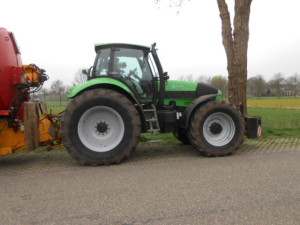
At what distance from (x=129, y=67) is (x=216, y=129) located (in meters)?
2.15

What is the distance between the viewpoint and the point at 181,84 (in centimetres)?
590

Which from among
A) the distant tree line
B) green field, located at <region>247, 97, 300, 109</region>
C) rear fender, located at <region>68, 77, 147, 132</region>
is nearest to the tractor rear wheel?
rear fender, located at <region>68, 77, 147, 132</region>

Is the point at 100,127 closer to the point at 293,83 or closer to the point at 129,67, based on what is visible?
the point at 129,67

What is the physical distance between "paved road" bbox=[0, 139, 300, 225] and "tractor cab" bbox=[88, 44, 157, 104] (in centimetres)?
137

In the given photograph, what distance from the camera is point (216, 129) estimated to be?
5.42m

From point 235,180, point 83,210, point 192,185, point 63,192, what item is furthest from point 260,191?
point 63,192

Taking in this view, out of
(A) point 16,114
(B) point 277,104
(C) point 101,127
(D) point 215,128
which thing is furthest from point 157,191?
(B) point 277,104

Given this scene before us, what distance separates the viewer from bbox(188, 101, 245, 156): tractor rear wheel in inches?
204

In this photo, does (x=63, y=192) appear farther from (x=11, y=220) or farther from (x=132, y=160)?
(x=132, y=160)

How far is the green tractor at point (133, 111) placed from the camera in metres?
4.75

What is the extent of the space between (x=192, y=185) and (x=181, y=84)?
288cm

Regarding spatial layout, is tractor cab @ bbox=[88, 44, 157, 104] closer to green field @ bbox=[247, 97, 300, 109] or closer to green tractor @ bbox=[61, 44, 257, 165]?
green tractor @ bbox=[61, 44, 257, 165]

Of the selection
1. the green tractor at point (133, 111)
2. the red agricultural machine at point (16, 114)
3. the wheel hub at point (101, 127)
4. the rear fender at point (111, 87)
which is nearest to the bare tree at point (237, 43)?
the green tractor at point (133, 111)

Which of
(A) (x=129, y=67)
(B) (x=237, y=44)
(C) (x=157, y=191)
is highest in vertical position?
(B) (x=237, y=44)
